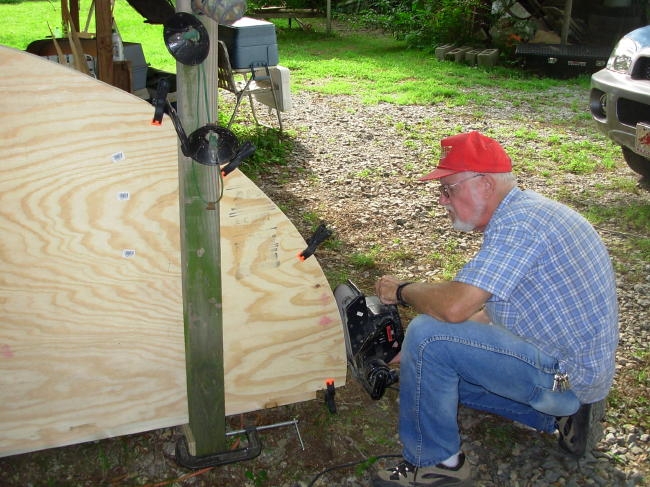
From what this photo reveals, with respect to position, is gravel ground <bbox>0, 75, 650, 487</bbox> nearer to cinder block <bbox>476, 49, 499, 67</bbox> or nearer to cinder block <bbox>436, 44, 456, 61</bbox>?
cinder block <bbox>476, 49, 499, 67</bbox>

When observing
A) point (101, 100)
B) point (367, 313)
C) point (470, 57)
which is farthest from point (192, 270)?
point (470, 57)

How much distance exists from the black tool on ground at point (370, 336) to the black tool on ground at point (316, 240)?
0.46m

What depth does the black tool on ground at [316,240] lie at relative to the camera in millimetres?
2593

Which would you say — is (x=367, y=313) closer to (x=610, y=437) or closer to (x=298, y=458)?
(x=298, y=458)

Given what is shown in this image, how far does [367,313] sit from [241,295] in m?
0.65

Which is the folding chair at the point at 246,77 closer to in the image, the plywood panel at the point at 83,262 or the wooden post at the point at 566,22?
the plywood panel at the point at 83,262

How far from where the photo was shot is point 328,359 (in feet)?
9.86

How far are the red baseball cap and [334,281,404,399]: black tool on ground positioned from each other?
79 cm

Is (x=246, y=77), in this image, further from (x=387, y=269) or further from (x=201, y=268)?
(x=201, y=268)

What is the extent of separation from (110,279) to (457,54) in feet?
37.1

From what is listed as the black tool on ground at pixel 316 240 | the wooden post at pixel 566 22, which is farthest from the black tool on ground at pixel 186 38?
the wooden post at pixel 566 22

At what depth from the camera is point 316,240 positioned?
8.62 ft

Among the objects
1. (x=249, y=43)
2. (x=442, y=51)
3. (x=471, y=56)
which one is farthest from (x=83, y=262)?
(x=442, y=51)

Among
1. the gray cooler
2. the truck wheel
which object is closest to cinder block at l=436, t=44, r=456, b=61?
the gray cooler
